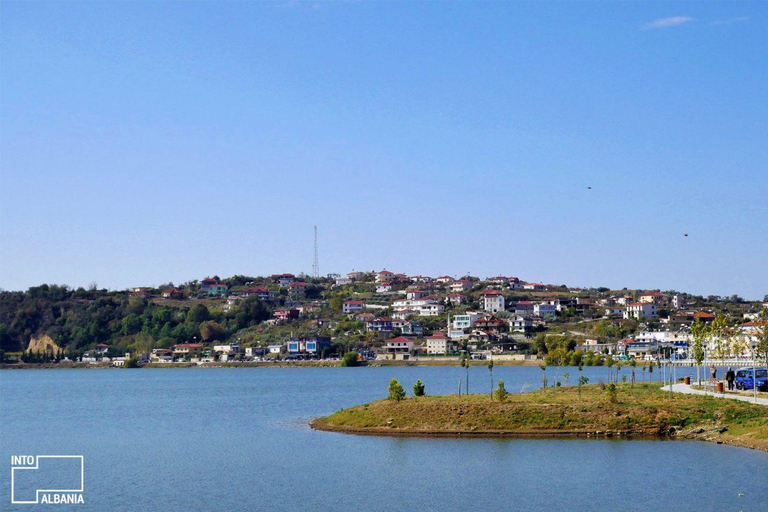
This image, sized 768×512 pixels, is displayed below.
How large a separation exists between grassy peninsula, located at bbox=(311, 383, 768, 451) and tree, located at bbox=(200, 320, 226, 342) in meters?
144

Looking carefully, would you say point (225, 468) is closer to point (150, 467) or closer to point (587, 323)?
point (150, 467)

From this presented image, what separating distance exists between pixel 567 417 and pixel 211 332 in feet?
500

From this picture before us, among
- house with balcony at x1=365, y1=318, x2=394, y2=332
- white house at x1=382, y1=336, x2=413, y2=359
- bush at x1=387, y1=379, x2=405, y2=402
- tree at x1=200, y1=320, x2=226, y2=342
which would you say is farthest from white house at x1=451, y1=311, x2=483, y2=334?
bush at x1=387, y1=379, x2=405, y2=402

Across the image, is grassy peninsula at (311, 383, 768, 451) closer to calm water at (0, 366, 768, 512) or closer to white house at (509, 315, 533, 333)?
calm water at (0, 366, 768, 512)

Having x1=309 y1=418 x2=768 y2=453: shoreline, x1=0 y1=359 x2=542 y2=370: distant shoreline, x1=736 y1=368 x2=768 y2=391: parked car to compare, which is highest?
x1=736 y1=368 x2=768 y2=391: parked car

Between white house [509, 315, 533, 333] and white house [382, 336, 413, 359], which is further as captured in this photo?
white house [509, 315, 533, 333]

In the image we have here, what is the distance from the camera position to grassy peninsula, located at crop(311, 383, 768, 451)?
38812 millimetres

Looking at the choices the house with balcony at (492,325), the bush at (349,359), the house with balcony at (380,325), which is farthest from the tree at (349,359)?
the house with balcony at (492,325)

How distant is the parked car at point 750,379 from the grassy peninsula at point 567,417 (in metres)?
5.22

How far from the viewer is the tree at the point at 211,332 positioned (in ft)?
614

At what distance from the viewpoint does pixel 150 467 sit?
116 feet

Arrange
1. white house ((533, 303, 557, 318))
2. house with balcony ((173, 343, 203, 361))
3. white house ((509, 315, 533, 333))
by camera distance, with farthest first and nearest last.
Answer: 1. white house ((533, 303, 557, 318))
2. house with balcony ((173, 343, 203, 361))
3. white house ((509, 315, 533, 333))

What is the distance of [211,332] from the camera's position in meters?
188

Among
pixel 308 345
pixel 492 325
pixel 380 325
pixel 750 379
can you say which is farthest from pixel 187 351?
pixel 750 379
